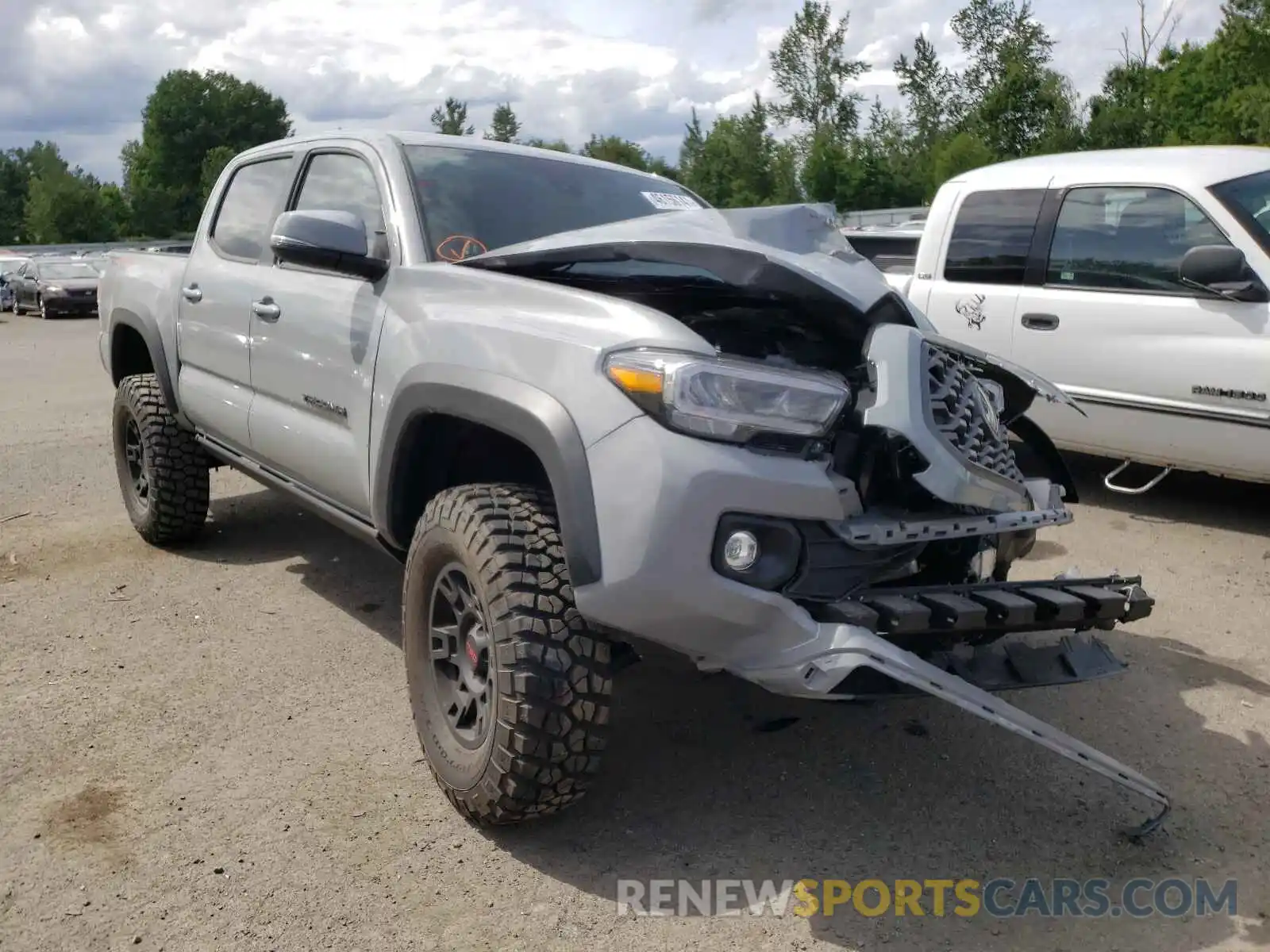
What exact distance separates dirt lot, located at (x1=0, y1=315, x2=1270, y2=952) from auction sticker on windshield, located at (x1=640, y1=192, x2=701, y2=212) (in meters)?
1.70

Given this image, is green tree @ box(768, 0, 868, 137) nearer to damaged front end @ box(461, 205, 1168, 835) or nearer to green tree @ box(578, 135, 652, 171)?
green tree @ box(578, 135, 652, 171)

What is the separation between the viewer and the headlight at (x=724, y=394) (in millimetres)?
2518

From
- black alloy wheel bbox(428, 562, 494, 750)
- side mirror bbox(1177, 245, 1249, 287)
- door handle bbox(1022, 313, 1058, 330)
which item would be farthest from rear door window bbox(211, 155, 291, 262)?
side mirror bbox(1177, 245, 1249, 287)

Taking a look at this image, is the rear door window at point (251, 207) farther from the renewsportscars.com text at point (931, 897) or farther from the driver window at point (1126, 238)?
the driver window at point (1126, 238)

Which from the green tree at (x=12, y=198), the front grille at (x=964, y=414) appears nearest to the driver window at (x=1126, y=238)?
the front grille at (x=964, y=414)

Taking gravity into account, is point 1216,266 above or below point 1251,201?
below

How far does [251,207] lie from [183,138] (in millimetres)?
75952

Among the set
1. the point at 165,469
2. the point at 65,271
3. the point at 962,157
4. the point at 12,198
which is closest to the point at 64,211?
the point at 12,198

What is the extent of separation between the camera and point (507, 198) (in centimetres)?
392

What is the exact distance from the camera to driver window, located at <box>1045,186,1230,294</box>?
5582 mm

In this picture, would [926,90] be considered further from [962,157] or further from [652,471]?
[652,471]

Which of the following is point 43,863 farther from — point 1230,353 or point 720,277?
point 1230,353

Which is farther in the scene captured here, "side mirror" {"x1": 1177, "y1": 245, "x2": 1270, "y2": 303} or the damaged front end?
"side mirror" {"x1": 1177, "y1": 245, "x2": 1270, "y2": 303}

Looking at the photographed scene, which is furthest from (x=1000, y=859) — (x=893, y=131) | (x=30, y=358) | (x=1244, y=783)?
(x=893, y=131)
